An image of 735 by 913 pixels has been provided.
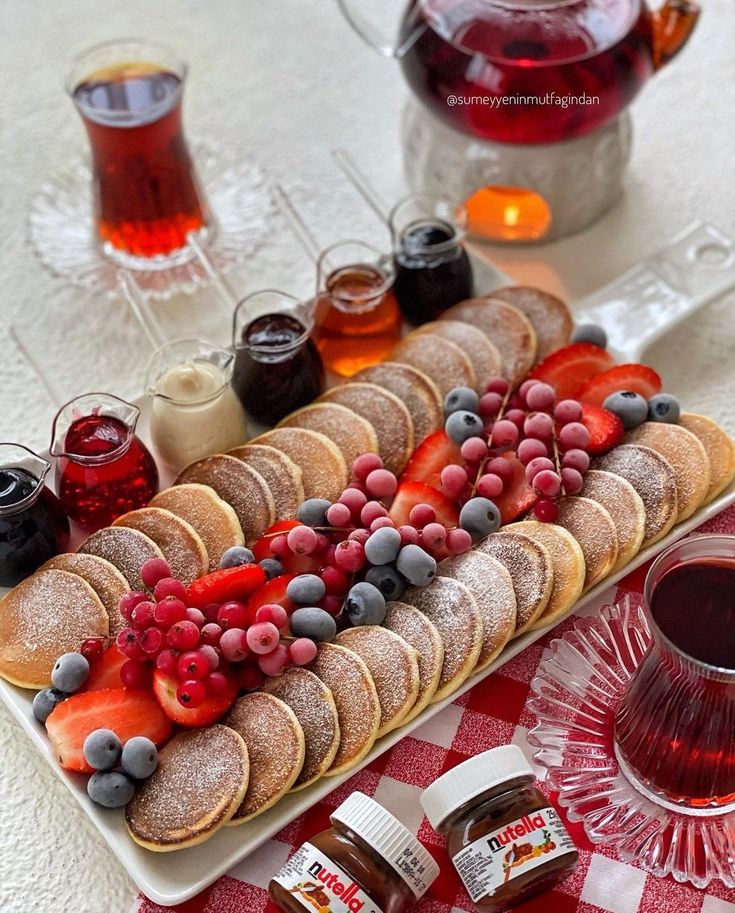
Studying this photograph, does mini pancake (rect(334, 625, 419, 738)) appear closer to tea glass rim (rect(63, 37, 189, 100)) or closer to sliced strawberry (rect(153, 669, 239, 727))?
sliced strawberry (rect(153, 669, 239, 727))

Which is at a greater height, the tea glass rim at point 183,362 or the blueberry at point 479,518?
the tea glass rim at point 183,362

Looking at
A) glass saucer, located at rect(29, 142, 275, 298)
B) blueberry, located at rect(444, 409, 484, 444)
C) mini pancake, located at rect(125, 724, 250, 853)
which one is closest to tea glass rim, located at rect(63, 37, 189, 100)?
glass saucer, located at rect(29, 142, 275, 298)

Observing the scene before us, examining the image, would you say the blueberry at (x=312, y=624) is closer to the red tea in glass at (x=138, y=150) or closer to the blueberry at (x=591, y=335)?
the blueberry at (x=591, y=335)

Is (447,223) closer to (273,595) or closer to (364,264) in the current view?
(364,264)

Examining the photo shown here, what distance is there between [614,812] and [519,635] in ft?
A: 0.71

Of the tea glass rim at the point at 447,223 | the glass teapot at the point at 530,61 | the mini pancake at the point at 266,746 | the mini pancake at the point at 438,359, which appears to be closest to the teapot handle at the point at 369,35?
the glass teapot at the point at 530,61

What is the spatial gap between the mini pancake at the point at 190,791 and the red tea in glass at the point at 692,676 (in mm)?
420

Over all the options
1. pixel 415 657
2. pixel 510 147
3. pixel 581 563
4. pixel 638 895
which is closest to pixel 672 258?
pixel 510 147

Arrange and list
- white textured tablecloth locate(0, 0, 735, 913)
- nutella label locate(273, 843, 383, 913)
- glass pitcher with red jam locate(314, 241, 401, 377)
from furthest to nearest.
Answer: white textured tablecloth locate(0, 0, 735, 913) → glass pitcher with red jam locate(314, 241, 401, 377) → nutella label locate(273, 843, 383, 913)

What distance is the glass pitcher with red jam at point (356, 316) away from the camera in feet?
5.18

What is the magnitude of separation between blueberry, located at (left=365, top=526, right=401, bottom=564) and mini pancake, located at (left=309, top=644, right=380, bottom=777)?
110mm

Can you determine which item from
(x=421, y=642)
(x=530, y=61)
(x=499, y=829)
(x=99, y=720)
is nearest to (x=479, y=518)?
(x=421, y=642)

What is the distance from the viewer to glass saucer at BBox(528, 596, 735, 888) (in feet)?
3.87

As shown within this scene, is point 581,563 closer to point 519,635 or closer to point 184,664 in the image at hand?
point 519,635
